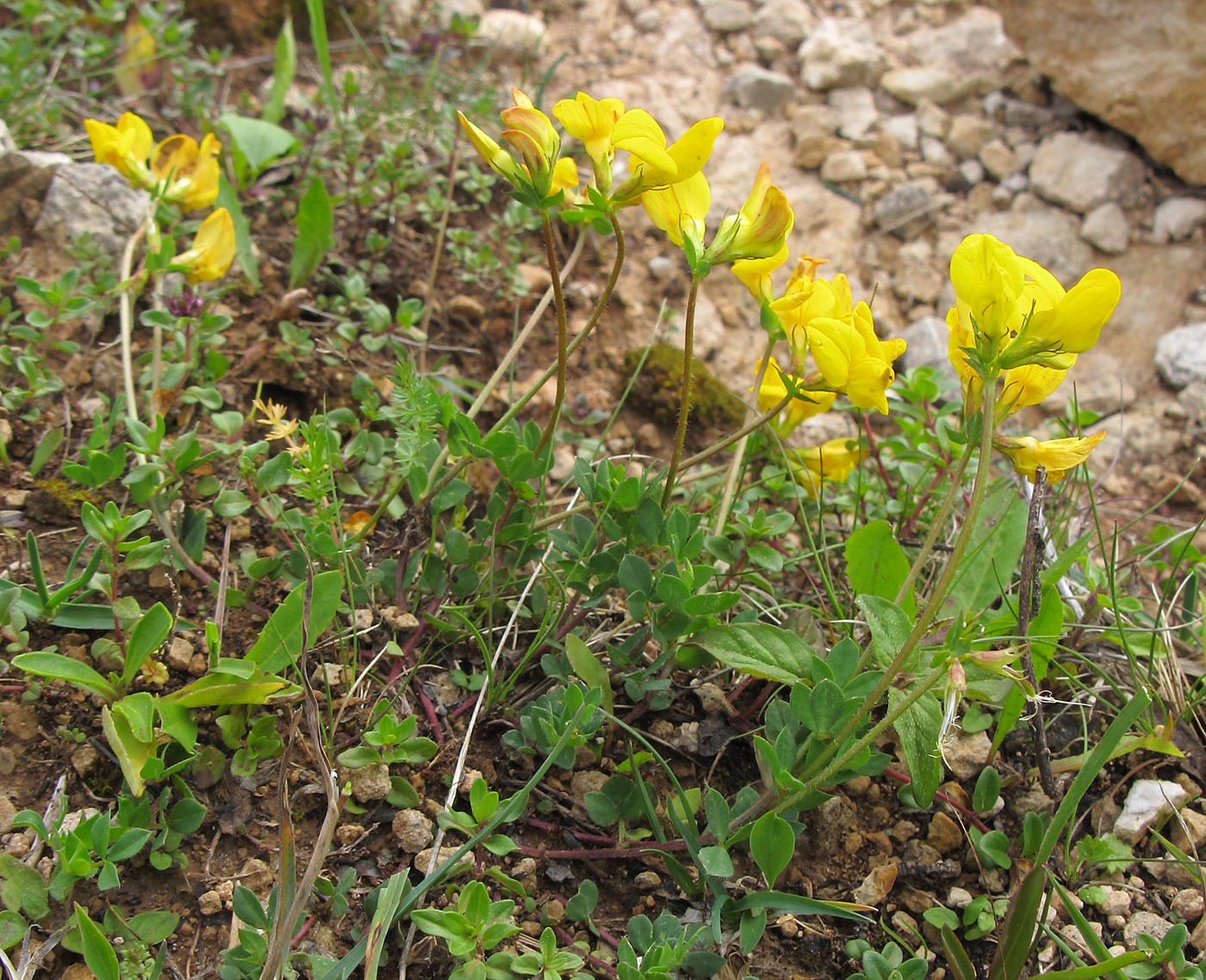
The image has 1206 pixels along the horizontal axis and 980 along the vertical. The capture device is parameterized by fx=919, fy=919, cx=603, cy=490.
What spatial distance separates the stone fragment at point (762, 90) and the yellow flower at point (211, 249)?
2.67 m

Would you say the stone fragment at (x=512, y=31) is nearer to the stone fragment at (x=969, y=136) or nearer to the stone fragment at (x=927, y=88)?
the stone fragment at (x=927, y=88)

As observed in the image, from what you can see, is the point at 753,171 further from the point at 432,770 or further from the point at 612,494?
the point at 432,770

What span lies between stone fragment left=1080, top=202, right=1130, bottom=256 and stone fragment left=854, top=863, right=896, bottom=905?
9.85 ft

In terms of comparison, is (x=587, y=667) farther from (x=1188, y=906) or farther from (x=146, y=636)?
(x=1188, y=906)

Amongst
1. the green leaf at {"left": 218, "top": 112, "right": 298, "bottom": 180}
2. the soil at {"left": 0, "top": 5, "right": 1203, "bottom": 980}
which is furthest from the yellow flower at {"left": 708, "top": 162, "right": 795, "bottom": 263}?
the green leaf at {"left": 218, "top": 112, "right": 298, "bottom": 180}

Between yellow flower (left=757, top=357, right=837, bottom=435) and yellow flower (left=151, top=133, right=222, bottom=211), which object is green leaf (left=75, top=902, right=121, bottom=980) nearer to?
yellow flower (left=757, top=357, right=837, bottom=435)

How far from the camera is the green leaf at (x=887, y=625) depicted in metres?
1.61

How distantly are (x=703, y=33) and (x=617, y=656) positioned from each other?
370 centimetres

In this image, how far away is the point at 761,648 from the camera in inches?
67.6

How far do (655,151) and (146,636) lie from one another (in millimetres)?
1238

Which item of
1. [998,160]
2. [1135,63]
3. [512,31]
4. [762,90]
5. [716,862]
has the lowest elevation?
[716,862]

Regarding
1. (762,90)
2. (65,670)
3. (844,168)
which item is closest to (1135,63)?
(844,168)

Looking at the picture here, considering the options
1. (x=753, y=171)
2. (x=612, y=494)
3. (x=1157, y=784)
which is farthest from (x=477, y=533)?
(x=753, y=171)

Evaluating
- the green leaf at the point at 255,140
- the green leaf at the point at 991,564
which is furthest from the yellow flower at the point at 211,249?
the green leaf at the point at 991,564
